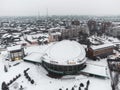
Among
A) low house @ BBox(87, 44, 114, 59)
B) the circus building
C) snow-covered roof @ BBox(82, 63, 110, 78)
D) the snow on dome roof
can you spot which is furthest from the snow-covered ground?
low house @ BBox(87, 44, 114, 59)

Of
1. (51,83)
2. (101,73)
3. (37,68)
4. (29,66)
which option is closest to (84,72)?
(101,73)

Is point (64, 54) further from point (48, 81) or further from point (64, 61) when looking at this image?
point (48, 81)

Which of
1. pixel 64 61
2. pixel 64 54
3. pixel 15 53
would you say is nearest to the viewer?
pixel 64 61

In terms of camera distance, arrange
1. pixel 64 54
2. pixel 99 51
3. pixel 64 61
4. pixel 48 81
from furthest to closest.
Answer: pixel 99 51 → pixel 64 54 → pixel 64 61 → pixel 48 81

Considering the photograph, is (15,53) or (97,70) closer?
(97,70)

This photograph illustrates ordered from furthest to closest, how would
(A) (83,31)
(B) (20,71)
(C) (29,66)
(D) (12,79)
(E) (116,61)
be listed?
(A) (83,31), (E) (116,61), (C) (29,66), (B) (20,71), (D) (12,79)

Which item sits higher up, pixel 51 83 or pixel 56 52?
pixel 56 52

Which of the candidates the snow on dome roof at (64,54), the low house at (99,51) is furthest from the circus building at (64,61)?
the low house at (99,51)

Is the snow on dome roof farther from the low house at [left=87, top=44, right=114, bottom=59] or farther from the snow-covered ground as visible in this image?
the low house at [left=87, top=44, right=114, bottom=59]

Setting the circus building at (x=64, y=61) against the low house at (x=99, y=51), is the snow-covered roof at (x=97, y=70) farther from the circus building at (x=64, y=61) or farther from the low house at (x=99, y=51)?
the low house at (x=99, y=51)

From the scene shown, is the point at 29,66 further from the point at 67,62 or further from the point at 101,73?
the point at 101,73

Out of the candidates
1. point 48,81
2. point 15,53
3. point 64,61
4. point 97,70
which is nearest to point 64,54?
point 64,61
